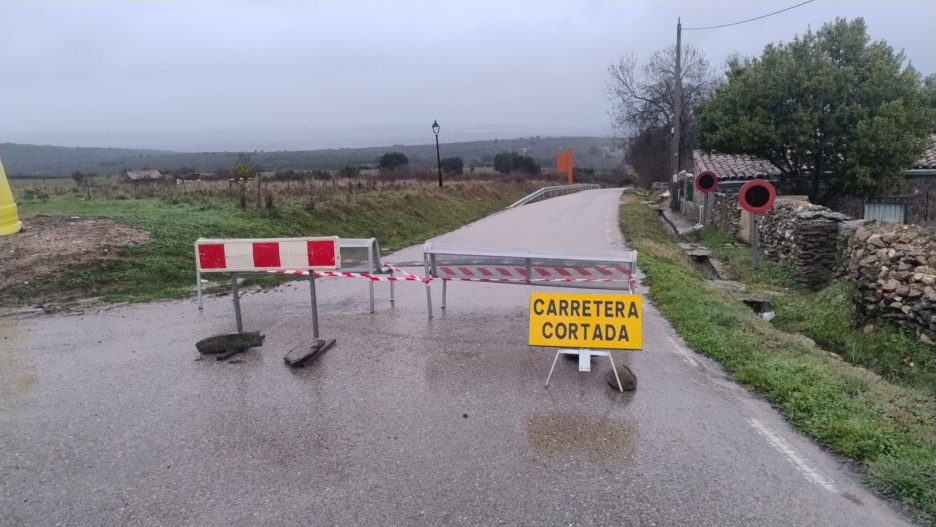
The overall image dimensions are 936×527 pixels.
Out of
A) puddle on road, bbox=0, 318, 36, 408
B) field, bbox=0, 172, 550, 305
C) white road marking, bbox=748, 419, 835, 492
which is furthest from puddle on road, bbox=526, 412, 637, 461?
field, bbox=0, 172, 550, 305

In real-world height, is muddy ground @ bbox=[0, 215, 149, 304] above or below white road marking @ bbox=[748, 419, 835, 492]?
above

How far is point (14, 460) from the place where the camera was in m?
4.84

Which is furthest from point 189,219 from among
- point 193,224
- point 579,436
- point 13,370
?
point 579,436

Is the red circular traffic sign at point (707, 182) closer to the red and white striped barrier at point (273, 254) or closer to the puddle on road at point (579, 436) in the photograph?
the red and white striped barrier at point (273, 254)

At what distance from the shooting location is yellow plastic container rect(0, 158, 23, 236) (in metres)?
12.4

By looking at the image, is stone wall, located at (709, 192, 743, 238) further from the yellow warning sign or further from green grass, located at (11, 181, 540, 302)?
the yellow warning sign

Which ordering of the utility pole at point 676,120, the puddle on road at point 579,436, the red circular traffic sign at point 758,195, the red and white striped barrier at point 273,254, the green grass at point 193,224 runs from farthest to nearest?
the utility pole at point 676,120 < the red circular traffic sign at point 758,195 < the green grass at point 193,224 < the red and white striped barrier at point 273,254 < the puddle on road at point 579,436

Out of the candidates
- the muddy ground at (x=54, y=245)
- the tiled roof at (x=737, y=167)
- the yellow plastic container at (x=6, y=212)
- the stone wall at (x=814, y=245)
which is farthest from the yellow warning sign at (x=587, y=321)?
the tiled roof at (x=737, y=167)

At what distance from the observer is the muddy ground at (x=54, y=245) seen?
36.2 feet

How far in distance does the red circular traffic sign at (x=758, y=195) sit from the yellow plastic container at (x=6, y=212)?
15045 millimetres

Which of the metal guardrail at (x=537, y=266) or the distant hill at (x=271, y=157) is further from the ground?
the distant hill at (x=271, y=157)

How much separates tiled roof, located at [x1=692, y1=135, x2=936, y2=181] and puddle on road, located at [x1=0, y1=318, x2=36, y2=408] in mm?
22021

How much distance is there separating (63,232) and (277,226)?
5968mm

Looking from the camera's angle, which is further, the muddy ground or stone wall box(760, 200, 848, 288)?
stone wall box(760, 200, 848, 288)
